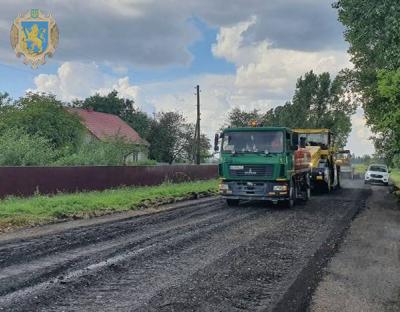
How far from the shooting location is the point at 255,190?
58.7 ft

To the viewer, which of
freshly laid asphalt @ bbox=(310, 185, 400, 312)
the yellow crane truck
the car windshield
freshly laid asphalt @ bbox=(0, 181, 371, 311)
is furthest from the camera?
the car windshield

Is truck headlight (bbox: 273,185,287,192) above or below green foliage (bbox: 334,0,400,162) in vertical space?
below

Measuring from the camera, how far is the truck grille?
17.7 m

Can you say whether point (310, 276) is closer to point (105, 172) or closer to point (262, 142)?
point (262, 142)

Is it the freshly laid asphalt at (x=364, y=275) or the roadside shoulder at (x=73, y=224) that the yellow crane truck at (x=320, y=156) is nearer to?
the roadside shoulder at (x=73, y=224)

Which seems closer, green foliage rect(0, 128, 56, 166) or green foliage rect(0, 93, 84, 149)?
green foliage rect(0, 128, 56, 166)

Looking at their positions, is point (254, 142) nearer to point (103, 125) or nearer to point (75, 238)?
point (75, 238)

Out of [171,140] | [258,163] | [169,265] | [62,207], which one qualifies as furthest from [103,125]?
[169,265]

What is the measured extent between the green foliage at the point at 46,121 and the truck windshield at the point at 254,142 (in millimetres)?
24359

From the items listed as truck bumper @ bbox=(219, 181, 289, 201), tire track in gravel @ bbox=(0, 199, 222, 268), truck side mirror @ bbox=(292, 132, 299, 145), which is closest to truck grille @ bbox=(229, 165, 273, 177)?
truck bumper @ bbox=(219, 181, 289, 201)

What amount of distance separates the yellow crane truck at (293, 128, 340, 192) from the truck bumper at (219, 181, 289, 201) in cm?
685

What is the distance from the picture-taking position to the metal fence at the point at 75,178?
18000 mm

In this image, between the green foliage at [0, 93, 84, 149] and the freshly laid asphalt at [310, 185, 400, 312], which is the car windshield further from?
the freshly laid asphalt at [310, 185, 400, 312]

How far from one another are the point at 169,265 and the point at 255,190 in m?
9.94
